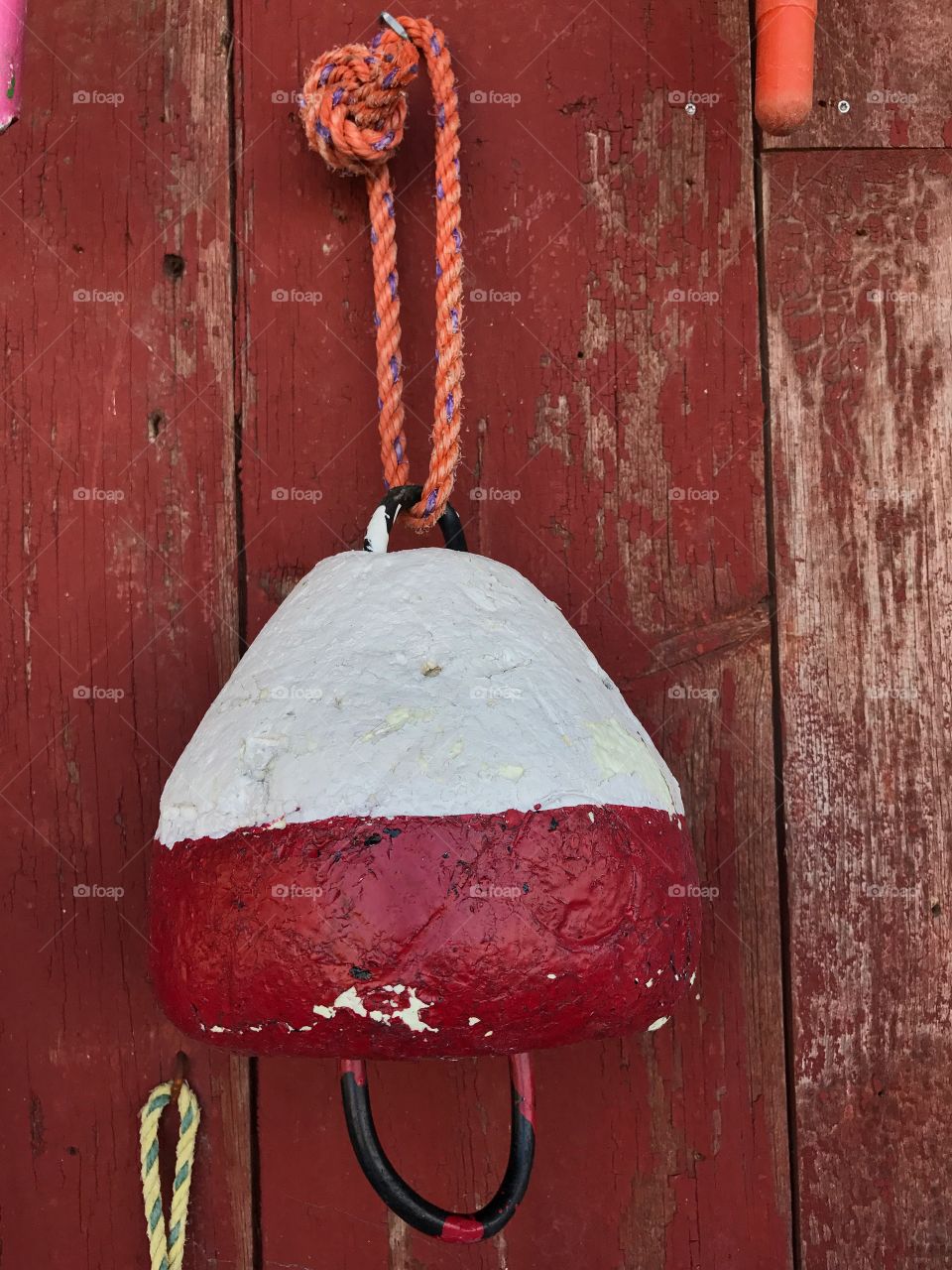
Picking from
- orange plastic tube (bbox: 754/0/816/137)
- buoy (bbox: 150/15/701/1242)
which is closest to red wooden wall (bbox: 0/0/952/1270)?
orange plastic tube (bbox: 754/0/816/137)

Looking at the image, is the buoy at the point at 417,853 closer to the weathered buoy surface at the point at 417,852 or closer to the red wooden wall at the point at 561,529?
the weathered buoy surface at the point at 417,852

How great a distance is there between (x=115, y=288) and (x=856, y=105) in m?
0.75

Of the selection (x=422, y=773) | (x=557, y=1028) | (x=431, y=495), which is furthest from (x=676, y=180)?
(x=557, y=1028)

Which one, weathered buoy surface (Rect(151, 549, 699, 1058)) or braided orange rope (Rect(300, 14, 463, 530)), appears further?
braided orange rope (Rect(300, 14, 463, 530))

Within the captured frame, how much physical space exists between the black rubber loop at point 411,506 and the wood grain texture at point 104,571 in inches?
8.1

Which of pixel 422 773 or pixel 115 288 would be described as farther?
pixel 115 288

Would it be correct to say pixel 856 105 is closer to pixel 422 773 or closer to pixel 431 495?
pixel 431 495

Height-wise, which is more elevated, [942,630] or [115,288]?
[115,288]

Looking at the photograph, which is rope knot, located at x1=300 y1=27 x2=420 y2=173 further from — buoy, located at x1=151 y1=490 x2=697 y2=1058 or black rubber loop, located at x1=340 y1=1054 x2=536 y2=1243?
black rubber loop, located at x1=340 y1=1054 x2=536 y2=1243

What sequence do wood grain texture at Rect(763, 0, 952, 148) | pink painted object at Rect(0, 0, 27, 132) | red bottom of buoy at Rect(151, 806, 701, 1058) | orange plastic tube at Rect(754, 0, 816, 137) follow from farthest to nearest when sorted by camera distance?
wood grain texture at Rect(763, 0, 952, 148) < orange plastic tube at Rect(754, 0, 816, 137) < pink painted object at Rect(0, 0, 27, 132) < red bottom of buoy at Rect(151, 806, 701, 1058)

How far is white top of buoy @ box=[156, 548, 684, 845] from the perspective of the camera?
26.9 inches

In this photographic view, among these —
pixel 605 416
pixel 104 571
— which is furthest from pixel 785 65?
pixel 104 571

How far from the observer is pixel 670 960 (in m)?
0.72

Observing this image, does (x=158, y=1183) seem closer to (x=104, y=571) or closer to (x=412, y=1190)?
(x=412, y=1190)
